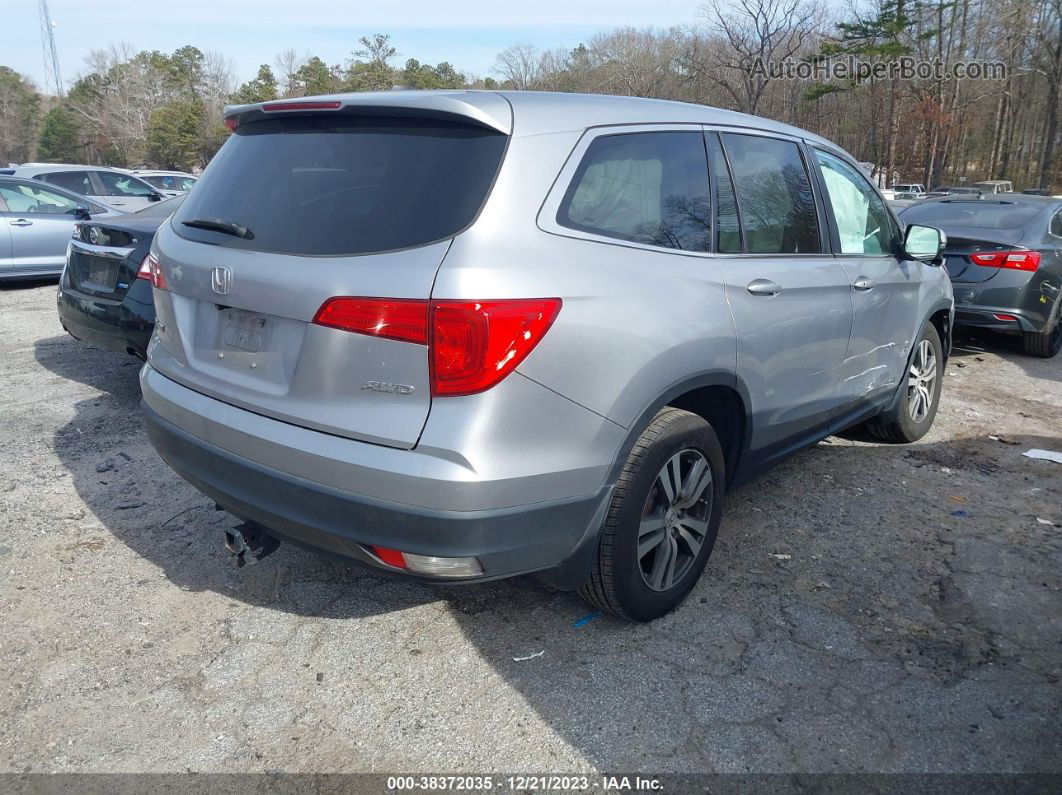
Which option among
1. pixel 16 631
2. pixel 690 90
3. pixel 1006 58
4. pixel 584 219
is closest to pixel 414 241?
pixel 584 219

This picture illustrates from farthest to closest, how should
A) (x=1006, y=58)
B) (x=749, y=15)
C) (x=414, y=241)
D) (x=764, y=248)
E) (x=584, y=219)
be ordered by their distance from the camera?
(x=1006, y=58)
(x=749, y=15)
(x=764, y=248)
(x=584, y=219)
(x=414, y=241)

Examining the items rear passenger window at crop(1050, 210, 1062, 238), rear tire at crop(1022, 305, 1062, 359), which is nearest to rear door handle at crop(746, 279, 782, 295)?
rear tire at crop(1022, 305, 1062, 359)

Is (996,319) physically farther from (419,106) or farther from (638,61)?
(638,61)

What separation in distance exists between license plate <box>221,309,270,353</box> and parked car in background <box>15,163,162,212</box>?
39.2 feet

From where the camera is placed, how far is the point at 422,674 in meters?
2.78

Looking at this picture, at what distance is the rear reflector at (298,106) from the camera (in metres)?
2.66

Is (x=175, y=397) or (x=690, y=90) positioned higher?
(x=690, y=90)

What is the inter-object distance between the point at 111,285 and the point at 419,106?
12.1 feet

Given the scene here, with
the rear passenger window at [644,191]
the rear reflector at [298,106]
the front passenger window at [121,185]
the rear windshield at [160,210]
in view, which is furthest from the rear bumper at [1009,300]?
the front passenger window at [121,185]

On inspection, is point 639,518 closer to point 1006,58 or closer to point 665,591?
point 665,591

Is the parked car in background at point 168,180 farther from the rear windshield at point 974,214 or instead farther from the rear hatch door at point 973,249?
the rear hatch door at point 973,249

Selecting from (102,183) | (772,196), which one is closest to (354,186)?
(772,196)

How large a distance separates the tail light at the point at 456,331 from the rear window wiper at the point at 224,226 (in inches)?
23.9

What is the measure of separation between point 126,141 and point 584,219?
77.8m
